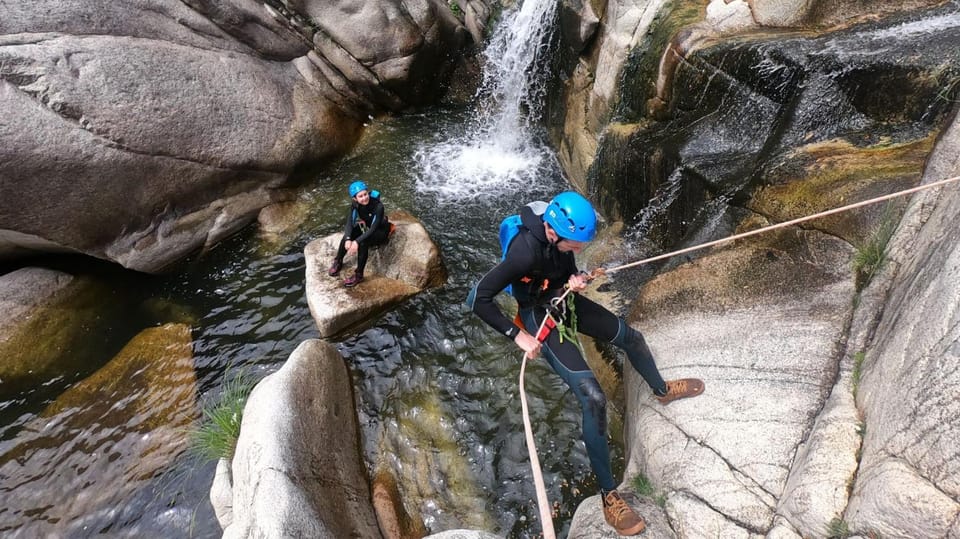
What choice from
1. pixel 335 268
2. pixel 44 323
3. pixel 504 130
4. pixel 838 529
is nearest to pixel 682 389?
pixel 838 529

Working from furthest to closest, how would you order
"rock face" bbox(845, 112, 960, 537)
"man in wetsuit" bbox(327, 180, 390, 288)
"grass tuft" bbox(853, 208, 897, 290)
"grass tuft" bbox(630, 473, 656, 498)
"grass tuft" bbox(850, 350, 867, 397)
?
"man in wetsuit" bbox(327, 180, 390, 288), "grass tuft" bbox(853, 208, 897, 290), "grass tuft" bbox(630, 473, 656, 498), "grass tuft" bbox(850, 350, 867, 397), "rock face" bbox(845, 112, 960, 537)

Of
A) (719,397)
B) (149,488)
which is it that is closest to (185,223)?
(149,488)

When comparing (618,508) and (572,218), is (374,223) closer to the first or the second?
(572,218)

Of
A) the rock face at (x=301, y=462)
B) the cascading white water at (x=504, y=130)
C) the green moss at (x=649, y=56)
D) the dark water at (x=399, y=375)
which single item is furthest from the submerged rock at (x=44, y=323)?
the green moss at (x=649, y=56)

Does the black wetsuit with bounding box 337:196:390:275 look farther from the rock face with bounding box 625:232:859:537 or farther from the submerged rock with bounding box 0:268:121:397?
the submerged rock with bounding box 0:268:121:397

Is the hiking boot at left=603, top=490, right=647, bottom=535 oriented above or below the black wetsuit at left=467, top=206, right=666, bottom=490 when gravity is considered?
below

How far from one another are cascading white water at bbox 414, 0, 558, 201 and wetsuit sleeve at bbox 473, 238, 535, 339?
5868 mm

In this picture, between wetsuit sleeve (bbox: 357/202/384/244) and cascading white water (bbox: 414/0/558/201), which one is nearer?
wetsuit sleeve (bbox: 357/202/384/244)

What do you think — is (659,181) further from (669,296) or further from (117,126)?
(117,126)

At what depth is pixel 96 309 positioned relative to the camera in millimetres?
8367

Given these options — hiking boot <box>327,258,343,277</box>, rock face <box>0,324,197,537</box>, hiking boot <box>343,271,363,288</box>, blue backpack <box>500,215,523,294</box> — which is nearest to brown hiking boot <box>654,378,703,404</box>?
blue backpack <box>500,215,523,294</box>

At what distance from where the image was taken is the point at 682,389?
4.60 metres

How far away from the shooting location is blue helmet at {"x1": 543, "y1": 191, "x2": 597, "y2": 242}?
389 centimetres

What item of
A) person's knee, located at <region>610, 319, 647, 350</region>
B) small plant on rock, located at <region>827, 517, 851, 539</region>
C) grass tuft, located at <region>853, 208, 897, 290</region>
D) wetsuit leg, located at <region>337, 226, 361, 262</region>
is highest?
grass tuft, located at <region>853, 208, 897, 290</region>
